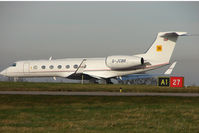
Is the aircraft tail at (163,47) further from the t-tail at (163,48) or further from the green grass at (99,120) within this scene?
the green grass at (99,120)

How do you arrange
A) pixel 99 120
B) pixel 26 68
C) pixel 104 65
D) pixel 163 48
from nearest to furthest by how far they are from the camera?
pixel 99 120
pixel 163 48
pixel 104 65
pixel 26 68

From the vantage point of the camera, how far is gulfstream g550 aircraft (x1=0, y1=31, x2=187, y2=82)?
1638 inches

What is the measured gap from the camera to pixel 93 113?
57.0 feet

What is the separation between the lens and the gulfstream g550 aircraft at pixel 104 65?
41.6 meters

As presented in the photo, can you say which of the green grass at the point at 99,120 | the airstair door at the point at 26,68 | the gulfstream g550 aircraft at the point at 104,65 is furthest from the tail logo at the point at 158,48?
the green grass at the point at 99,120

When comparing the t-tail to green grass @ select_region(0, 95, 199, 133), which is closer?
green grass @ select_region(0, 95, 199, 133)

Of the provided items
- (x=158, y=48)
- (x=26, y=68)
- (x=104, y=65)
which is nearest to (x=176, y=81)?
(x=158, y=48)

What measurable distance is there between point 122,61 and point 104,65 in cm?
248

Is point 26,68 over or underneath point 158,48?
underneath

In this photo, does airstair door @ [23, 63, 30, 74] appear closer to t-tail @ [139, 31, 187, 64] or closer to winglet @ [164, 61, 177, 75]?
t-tail @ [139, 31, 187, 64]

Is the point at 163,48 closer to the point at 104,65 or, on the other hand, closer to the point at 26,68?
the point at 104,65

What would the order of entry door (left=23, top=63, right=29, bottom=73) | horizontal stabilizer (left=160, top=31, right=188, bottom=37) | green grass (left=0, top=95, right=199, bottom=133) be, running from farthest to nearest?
entry door (left=23, top=63, right=29, bottom=73) < horizontal stabilizer (left=160, top=31, right=188, bottom=37) < green grass (left=0, top=95, right=199, bottom=133)

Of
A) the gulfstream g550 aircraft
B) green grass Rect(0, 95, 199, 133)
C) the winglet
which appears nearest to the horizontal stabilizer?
the gulfstream g550 aircraft

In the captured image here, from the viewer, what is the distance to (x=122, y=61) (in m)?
41.6
